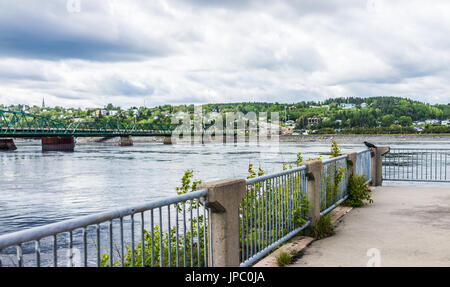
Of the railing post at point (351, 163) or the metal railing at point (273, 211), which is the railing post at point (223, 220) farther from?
the railing post at point (351, 163)

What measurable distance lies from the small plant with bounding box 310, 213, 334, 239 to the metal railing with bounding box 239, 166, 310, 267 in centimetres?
16

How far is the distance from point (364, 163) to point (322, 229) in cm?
636

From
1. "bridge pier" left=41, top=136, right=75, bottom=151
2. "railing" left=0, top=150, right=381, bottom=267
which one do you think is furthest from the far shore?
"railing" left=0, top=150, right=381, bottom=267

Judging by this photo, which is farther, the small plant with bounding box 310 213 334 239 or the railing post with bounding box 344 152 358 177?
the railing post with bounding box 344 152 358 177

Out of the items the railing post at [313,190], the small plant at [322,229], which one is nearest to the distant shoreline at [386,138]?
the railing post at [313,190]

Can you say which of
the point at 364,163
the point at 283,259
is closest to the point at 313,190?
the point at 283,259

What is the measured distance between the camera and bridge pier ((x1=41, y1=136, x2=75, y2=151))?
108 meters

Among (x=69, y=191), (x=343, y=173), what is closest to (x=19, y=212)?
(x=69, y=191)

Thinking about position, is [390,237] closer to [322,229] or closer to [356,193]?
[322,229]

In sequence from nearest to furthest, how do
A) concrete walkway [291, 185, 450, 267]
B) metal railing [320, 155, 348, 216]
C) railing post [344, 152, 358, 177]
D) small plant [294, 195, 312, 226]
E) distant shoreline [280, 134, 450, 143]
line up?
1. concrete walkway [291, 185, 450, 267]
2. small plant [294, 195, 312, 226]
3. metal railing [320, 155, 348, 216]
4. railing post [344, 152, 358, 177]
5. distant shoreline [280, 134, 450, 143]

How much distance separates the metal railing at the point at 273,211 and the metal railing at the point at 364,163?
529cm

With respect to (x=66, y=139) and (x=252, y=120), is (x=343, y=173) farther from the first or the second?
(x=252, y=120)

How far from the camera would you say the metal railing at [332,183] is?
887 cm

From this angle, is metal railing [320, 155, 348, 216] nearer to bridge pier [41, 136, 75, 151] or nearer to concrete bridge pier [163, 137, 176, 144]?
bridge pier [41, 136, 75, 151]
